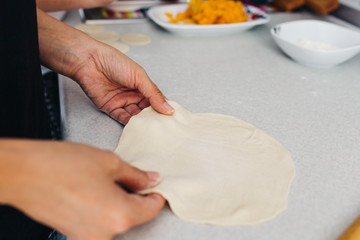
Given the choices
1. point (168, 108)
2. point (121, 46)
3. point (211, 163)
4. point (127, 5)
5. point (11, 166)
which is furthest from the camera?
point (127, 5)

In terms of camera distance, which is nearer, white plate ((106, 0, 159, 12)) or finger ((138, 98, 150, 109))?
finger ((138, 98, 150, 109))

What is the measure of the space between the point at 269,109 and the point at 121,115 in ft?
1.37

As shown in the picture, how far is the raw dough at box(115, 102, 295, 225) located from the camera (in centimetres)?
56

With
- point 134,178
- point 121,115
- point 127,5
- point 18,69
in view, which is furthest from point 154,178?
point 127,5

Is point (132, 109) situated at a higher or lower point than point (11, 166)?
lower

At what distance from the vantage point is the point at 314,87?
103 centimetres

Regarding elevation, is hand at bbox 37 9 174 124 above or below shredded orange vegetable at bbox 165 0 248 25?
below

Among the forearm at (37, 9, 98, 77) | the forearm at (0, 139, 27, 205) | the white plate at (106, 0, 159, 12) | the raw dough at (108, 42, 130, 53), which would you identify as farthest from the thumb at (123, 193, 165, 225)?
the white plate at (106, 0, 159, 12)

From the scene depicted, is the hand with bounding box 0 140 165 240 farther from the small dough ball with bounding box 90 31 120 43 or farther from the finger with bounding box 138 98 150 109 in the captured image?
the small dough ball with bounding box 90 31 120 43

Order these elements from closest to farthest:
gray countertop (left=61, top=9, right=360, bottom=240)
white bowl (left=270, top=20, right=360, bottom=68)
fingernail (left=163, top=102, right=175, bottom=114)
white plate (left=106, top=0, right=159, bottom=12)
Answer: gray countertop (left=61, top=9, right=360, bottom=240)
fingernail (left=163, top=102, right=175, bottom=114)
white bowl (left=270, top=20, right=360, bottom=68)
white plate (left=106, top=0, right=159, bottom=12)

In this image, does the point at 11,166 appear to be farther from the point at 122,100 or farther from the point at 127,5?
the point at 127,5

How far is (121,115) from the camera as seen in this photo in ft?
2.66

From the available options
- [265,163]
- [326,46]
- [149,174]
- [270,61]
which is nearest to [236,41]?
[270,61]

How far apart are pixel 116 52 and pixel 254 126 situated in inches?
16.2
